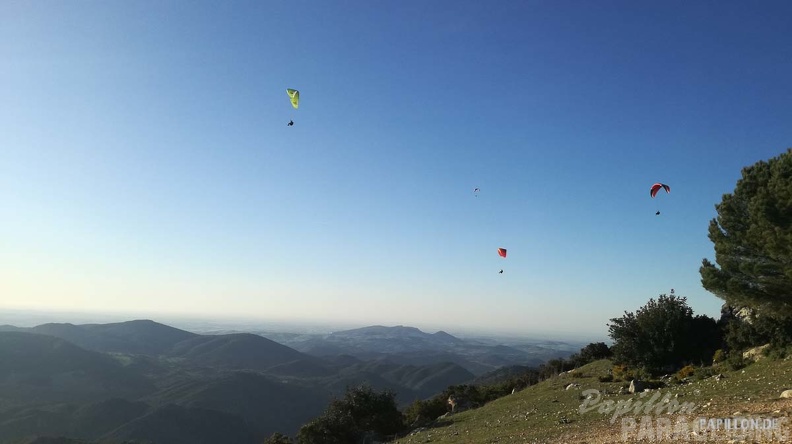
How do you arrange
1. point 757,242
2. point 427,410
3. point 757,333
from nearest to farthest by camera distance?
point 757,242
point 757,333
point 427,410

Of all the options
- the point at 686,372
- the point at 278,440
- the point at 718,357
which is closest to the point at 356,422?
the point at 278,440

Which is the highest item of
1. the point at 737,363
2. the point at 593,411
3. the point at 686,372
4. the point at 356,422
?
the point at 737,363

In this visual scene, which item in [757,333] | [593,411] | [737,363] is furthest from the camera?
[757,333]

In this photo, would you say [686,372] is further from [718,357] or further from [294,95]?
[294,95]

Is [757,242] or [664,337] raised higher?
[757,242]

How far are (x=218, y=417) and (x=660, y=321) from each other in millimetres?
181095

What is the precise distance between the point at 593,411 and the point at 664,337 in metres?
19.4

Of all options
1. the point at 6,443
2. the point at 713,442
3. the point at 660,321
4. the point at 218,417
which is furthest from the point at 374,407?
the point at 218,417

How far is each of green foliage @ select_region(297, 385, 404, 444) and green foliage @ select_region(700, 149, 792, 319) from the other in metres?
31.1

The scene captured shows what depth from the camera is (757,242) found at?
2714 centimetres

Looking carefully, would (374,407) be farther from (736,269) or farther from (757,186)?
(757,186)

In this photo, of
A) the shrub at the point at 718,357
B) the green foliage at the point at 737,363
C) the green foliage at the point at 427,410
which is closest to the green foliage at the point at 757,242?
the green foliage at the point at 737,363

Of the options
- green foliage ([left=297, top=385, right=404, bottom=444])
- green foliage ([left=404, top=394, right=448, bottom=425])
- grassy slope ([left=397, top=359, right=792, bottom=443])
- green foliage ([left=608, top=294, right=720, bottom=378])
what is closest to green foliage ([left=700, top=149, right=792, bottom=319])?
grassy slope ([left=397, top=359, right=792, bottom=443])

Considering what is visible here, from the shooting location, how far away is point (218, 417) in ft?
576
